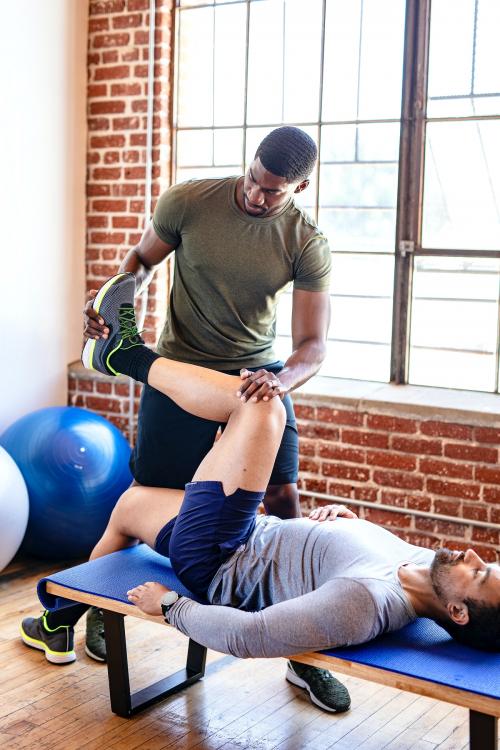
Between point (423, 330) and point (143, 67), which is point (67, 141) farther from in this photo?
point (423, 330)

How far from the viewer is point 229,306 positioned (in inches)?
106

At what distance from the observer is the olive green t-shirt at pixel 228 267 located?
105 inches

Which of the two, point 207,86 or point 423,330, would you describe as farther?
point 207,86

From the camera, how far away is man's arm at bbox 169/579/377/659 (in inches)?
75.8

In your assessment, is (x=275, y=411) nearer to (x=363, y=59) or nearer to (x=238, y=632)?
(x=238, y=632)

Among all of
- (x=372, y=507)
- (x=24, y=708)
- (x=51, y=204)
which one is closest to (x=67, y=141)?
(x=51, y=204)

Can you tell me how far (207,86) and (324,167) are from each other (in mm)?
719

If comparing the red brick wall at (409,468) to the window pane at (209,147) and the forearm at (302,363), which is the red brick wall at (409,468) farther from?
the window pane at (209,147)

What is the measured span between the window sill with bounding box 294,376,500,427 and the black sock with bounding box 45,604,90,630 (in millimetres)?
1382

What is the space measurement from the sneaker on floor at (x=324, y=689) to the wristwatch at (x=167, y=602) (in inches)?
24.2

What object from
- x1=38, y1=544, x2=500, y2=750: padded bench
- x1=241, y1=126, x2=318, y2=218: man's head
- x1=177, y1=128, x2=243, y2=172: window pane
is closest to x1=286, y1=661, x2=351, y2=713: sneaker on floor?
x1=38, y1=544, x2=500, y2=750: padded bench

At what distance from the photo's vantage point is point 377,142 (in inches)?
148

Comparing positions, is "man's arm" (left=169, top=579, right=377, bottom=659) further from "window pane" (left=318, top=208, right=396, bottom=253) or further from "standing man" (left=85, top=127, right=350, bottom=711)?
"window pane" (left=318, top=208, right=396, bottom=253)

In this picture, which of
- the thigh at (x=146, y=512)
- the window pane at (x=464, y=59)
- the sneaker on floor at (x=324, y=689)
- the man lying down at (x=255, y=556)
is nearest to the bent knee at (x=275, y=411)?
the man lying down at (x=255, y=556)
